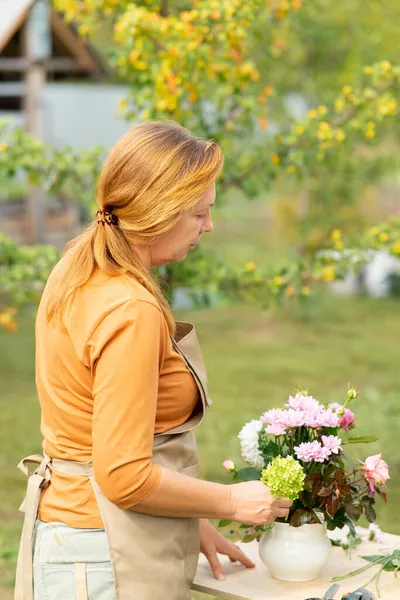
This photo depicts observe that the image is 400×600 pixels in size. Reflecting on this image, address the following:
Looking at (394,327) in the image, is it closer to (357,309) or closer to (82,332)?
(357,309)

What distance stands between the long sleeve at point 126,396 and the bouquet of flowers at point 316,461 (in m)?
0.43

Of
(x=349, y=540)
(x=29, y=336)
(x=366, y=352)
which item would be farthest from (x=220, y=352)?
(x=349, y=540)

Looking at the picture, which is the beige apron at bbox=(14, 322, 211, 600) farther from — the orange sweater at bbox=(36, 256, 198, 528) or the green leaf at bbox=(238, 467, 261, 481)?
the green leaf at bbox=(238, 467, 261, 481)

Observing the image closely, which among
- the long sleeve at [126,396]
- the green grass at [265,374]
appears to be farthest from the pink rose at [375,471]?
the green grass at [265,374]

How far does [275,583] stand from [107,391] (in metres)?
0.82

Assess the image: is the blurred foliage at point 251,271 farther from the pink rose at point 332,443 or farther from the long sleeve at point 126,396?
the long sleeve at point 126,396

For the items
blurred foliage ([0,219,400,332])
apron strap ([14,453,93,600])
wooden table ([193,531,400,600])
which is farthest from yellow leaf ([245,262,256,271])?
apron strap ([14,453,93,600])

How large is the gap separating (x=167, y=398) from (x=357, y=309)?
12.7 meters

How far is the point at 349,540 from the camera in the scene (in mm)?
2762

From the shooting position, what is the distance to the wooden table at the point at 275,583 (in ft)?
7.88

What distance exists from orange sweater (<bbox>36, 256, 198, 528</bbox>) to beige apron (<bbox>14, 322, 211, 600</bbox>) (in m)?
0.03

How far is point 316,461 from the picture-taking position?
240 cm

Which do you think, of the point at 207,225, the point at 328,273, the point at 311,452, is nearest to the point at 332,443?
the point at 311,452

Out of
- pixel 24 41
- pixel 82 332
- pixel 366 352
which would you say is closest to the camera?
pixel 82 332
